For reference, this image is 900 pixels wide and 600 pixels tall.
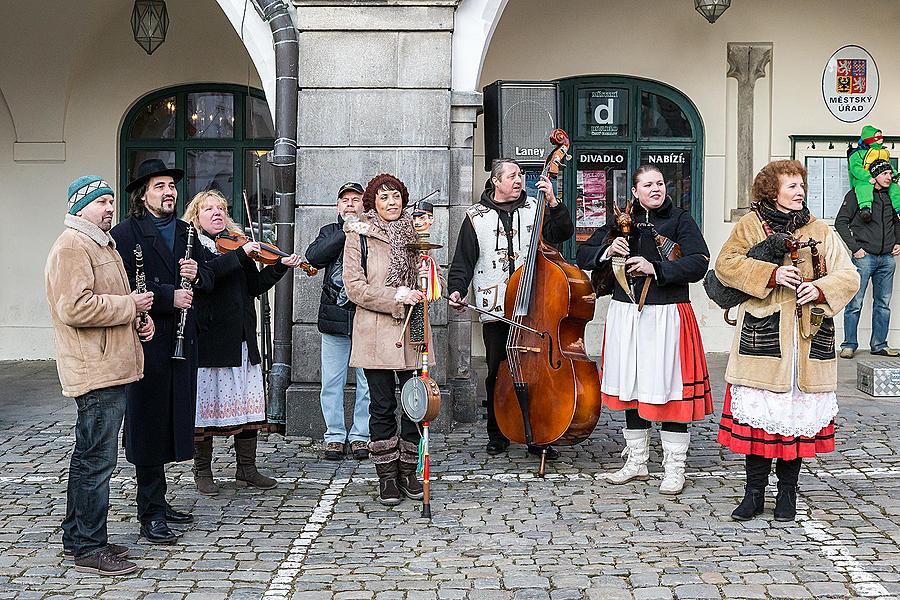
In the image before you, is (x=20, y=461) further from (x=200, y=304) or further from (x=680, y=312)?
(x=680, y=312)

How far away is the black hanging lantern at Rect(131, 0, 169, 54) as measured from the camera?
10680 mm

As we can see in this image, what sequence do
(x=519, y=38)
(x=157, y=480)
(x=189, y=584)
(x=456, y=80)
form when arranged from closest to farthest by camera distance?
(x=189, y=584) → (x=157, y=480) → (x=456, y=80) → (x=519, y=38)

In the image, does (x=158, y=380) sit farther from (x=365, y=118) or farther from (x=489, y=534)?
(x=365, y=118)

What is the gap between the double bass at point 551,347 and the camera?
6293 mm

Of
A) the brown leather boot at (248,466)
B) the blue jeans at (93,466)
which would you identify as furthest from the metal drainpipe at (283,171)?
the blue jeans at (93,466)

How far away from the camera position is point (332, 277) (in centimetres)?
695

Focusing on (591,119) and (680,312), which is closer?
(680,312)

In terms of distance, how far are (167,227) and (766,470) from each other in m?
3.17

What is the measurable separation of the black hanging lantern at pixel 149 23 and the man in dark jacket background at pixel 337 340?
455cm

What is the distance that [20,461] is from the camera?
701cm

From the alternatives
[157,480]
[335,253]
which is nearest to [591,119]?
[335,253]

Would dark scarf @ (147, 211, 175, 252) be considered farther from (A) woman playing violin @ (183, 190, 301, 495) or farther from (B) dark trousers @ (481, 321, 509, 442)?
(B) dark trousers @ (481, 321, 509, 442)

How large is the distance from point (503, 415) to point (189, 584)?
2360 mm

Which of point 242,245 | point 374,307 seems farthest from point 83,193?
point 374,307
